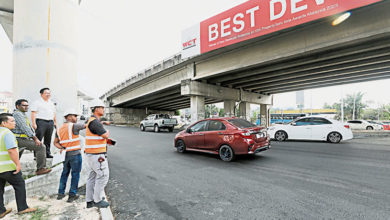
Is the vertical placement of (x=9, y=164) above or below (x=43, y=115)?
below

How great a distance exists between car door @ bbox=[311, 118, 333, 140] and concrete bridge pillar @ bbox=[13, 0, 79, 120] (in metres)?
12.1

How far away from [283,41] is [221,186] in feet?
34.6

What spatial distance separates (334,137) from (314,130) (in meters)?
1.01

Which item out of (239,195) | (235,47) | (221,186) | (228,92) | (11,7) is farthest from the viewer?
(228,92)

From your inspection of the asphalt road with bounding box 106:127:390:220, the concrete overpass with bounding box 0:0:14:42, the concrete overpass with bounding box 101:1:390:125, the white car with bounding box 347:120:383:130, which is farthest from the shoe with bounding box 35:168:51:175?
the white car with bounding box 347:120:383:130

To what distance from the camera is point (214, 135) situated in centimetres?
645

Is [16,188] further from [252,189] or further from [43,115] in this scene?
[252,189]

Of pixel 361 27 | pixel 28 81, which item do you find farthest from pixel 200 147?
pixel 361 27

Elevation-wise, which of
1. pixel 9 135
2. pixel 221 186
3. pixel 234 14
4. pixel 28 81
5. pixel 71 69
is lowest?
pixel 221 186

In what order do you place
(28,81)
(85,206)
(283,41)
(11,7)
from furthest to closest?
1. (283,41)
2. (11,7)
3. (28,81)
4. (85,206)

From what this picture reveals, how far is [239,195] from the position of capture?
138 inches

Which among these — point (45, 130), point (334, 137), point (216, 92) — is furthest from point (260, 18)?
point (45, 130)

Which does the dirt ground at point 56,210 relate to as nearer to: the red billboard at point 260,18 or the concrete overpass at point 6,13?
the concrete overpass at point 6,13

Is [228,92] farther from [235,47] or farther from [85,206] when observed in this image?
[85,206]
